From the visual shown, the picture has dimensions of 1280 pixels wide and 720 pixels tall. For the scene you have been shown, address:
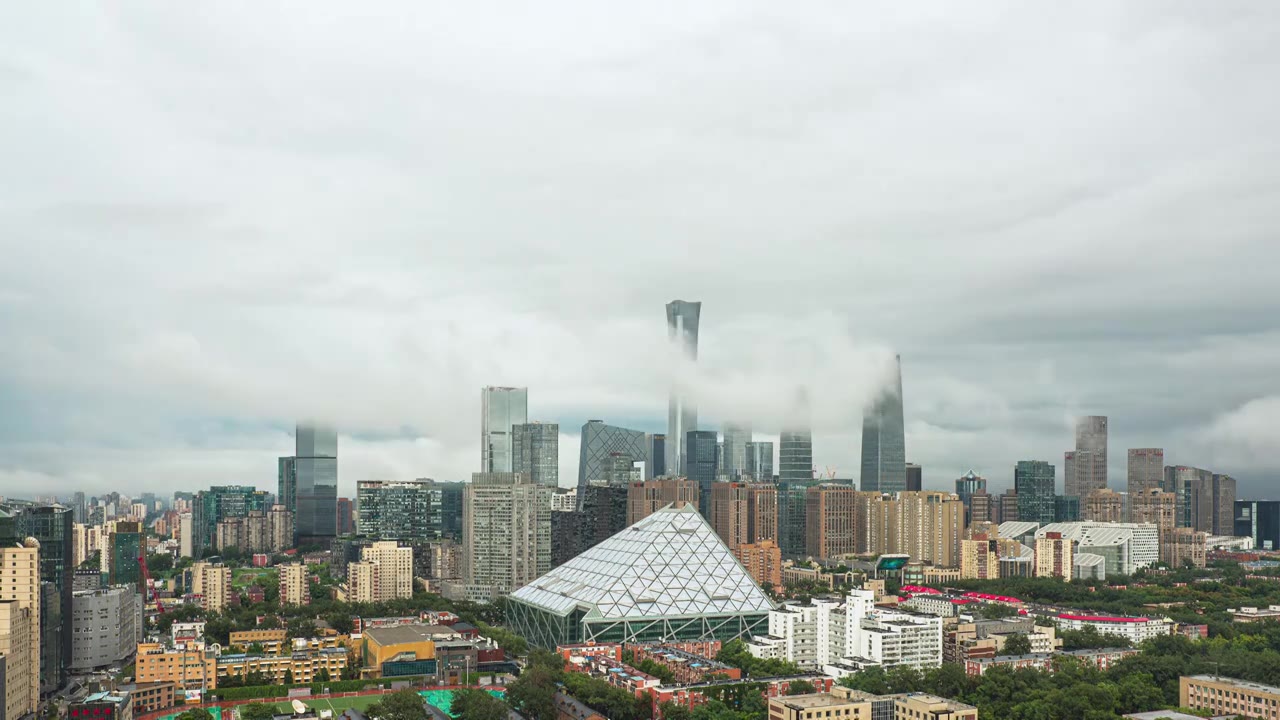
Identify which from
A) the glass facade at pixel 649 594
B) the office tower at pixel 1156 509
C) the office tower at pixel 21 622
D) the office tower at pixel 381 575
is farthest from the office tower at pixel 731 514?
the office tower at pixel 21 622

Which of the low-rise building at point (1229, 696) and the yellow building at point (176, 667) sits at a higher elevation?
the low-rise building at point (1229, 696)

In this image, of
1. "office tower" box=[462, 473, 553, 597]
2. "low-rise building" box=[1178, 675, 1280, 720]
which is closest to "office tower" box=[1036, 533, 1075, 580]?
"office tower" box=[462, 473, 553, 597]

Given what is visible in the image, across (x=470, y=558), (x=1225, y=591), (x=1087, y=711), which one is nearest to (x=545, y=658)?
(x=1087, y=711)

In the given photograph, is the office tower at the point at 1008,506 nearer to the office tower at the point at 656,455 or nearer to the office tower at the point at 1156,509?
the office tower at the point at 1156,509

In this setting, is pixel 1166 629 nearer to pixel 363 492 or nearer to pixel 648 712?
pixel 648 712

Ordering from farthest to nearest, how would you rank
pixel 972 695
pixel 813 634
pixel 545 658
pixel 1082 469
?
pixel 1082 469 → pixel 813 634 → pixel 545 658 → pixel 972 695

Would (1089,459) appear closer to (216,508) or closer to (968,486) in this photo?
(968,486)

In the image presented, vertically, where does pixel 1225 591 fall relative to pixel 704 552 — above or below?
below
